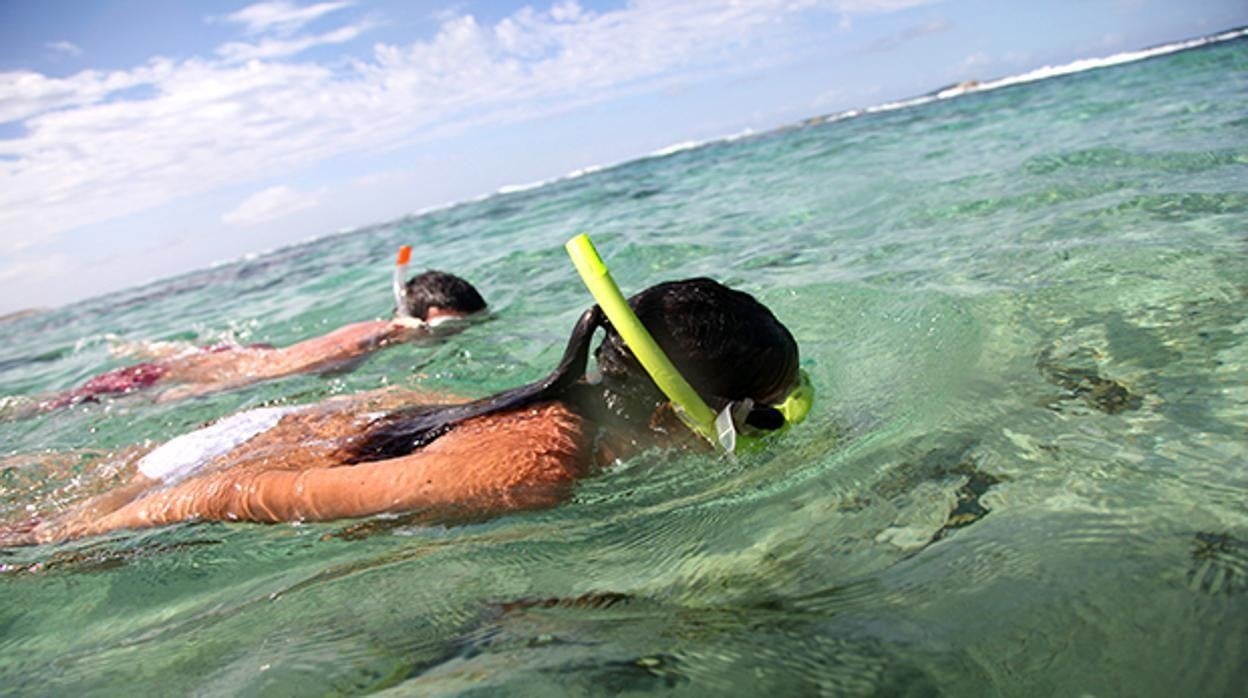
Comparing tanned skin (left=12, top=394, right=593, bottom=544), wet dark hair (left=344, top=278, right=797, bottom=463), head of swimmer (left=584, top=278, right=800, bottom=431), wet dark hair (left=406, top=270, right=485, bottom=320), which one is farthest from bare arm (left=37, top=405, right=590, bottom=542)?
wet dark hair (left=406, top=270, right=485, bottom=320)

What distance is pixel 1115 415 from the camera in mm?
2029

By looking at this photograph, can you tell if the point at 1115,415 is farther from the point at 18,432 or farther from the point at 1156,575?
the point at 18,432

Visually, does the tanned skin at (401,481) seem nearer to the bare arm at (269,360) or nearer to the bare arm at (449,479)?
the bare arm at (449,479)

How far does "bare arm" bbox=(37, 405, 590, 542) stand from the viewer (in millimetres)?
2180

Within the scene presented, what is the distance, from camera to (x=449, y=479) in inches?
86.0

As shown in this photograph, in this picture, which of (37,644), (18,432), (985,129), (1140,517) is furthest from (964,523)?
(985,129)

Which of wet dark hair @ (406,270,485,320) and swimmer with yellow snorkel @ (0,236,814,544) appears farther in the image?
wet dark hair @ (406,270,485,320)

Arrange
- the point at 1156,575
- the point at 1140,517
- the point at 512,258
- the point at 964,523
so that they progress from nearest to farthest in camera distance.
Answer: the point at 1156,575
the point at 1140,517
the point at 964,523
the point at 512,258

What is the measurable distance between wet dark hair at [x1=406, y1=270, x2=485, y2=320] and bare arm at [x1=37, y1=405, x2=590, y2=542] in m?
3.47

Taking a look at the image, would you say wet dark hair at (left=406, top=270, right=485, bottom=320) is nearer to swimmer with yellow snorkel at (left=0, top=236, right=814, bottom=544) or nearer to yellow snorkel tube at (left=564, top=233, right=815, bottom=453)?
swimmer with yellow snorkel at (left=0, top=236, right=814, bottom=544)

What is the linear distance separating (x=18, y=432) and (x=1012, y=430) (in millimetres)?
5681

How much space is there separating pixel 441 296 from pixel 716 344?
4.07 m

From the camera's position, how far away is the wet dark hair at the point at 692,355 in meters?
2.15

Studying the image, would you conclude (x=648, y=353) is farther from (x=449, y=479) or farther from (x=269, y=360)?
(x=269, y=360)
